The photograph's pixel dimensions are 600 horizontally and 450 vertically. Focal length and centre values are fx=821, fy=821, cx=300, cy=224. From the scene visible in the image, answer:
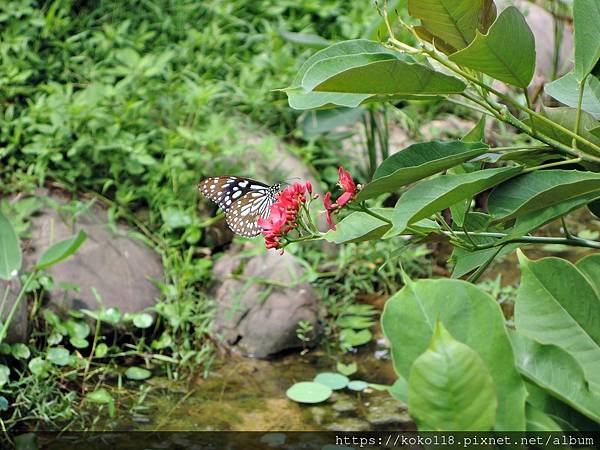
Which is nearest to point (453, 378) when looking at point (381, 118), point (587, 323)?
point (587, 323)

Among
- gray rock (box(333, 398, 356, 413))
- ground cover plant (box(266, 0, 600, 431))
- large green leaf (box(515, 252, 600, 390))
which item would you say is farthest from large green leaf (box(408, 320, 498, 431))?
gray rock (box(333, 398, 356, 413))

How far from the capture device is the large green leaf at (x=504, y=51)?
3.18 feet

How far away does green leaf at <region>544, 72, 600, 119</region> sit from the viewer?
1.22 metres

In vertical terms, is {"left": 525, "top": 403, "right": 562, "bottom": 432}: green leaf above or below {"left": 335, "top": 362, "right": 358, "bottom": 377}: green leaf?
above

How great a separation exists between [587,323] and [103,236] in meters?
2.68

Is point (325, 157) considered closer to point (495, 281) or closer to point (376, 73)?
point (495, 281)

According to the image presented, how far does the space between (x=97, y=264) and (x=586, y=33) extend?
7.91 ft

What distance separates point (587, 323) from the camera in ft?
2.67

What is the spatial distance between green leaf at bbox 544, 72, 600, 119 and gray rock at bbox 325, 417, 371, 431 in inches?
62.5

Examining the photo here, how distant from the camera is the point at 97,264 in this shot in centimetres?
315

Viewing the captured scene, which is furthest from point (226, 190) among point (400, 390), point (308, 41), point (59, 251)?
point (400, 390)

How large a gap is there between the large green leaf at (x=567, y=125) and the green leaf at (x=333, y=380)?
1.75 meters

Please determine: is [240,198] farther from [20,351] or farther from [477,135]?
[477,135]

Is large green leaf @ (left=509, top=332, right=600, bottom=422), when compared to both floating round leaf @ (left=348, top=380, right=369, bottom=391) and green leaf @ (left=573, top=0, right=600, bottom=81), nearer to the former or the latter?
green leaf @ (left=573, top=0, right=600, bottom=81)
